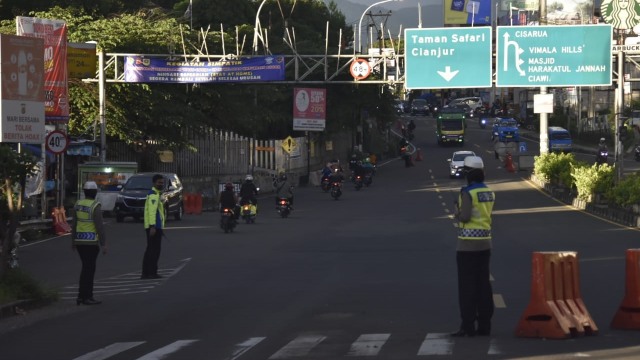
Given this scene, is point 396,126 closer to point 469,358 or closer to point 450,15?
point 450,15

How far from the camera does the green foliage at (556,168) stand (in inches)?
1932

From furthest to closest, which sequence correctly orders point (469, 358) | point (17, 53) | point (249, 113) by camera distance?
point (249, 113), point (17, 53), point (469, 358)

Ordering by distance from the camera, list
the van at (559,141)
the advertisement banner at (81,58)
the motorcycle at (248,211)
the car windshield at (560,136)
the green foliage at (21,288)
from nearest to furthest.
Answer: the green foliage at (21,288)
the motorcycle at (248,211)
the advertisement banner at (81,58)
the van at (559,141)
the car windshield at (560,136)

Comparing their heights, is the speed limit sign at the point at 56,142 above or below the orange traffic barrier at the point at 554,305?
above

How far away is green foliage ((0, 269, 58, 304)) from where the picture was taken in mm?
16644

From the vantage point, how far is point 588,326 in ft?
41.0

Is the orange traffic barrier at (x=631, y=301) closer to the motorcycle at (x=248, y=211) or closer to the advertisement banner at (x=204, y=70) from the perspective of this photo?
the motorcycle at (x=248, y=211)

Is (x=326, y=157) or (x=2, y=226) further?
(x=326, y=157)

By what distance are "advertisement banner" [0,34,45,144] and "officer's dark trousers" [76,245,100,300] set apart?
10.8 m

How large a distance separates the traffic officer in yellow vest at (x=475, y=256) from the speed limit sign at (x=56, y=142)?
22.5 m

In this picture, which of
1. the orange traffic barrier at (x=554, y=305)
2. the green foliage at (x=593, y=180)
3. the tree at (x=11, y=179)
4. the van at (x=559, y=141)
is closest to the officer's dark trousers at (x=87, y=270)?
the tree at (x=11, y=179)

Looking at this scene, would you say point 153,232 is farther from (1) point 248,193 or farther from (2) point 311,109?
(2) point 311,109

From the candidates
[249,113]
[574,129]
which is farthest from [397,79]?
[574,129]

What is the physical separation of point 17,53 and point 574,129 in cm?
7806
